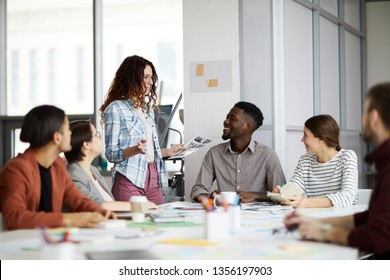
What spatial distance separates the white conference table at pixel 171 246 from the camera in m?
1.64

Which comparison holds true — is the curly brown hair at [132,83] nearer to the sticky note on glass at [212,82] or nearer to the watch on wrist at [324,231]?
the sticky note on glass at [212,82]

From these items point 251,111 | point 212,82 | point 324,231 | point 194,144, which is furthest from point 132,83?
point 324,231

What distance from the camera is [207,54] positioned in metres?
4.32

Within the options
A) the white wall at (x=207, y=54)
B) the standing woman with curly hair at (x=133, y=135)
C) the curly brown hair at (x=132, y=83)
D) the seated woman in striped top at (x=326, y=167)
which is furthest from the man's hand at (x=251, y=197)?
the white wall at (x=207, y=54)

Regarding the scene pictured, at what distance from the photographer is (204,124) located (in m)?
4.34

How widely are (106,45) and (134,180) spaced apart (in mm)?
3007

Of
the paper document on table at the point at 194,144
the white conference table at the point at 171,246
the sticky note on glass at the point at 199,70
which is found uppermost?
the sticky note on glass at the point at 199,70

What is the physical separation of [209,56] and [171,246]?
2.75 m

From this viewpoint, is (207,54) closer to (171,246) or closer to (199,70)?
(199,70)

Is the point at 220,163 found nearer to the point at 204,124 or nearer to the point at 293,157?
the point at 204,124

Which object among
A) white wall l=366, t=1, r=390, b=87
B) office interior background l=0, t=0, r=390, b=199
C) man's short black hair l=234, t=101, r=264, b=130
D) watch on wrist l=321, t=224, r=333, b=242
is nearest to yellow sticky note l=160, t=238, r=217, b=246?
watch on wrist l=321, t=224, r=333, b=242

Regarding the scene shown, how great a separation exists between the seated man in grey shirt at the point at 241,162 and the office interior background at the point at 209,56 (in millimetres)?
524

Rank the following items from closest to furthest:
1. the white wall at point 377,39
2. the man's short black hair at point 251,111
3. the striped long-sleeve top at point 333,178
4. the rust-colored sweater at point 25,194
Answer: the rust-colored sweater at point 25,194
the striped long-sleeve top at point 333,178
the man's short black hair at point 251,111
the white wall at point 377,39

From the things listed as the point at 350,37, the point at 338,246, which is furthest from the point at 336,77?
the point at 338,246
